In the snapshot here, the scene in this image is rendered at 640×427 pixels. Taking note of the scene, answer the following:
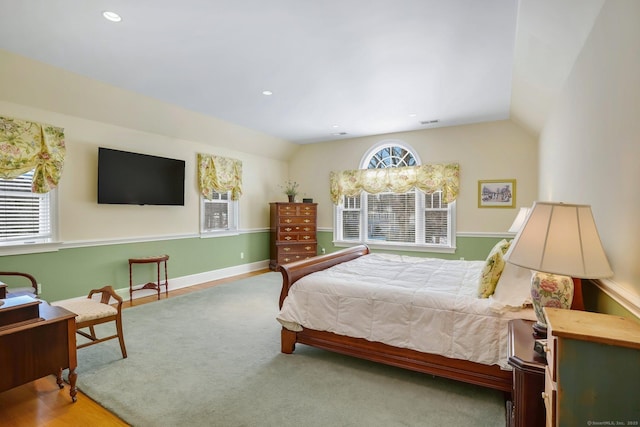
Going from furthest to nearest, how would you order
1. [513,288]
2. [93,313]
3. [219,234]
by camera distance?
1. [219,234]
2. [93,313]
3. [513,288]

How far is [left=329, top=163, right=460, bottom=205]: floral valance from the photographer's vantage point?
5.70 meters

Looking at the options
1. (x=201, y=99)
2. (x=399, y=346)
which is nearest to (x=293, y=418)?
(x=399, y=346)

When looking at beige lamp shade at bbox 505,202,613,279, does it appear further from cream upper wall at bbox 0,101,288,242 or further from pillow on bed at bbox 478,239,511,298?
cream upper wall at bbox 0,101,288,242

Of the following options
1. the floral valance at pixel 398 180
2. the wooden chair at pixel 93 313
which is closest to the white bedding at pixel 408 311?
the wooden chair at pixel 93 313

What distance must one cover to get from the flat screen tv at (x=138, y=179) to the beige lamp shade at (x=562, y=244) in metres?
4.72

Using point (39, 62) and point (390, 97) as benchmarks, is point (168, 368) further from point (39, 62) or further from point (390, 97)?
point (390, 97)

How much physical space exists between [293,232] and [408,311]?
4.48 metres

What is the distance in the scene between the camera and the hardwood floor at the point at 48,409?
196 cm

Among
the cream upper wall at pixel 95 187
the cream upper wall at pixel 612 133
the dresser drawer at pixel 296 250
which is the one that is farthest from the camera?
the dresser drawer at pixel 296 250

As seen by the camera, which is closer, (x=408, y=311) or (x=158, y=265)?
(x=408, y=311)

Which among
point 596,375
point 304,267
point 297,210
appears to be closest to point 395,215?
point 297,210

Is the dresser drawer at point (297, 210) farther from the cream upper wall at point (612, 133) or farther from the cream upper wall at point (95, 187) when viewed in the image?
the cream upper wall at point (612, 133)

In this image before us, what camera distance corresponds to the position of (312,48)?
2.95 meters

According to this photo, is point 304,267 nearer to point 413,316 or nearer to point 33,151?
point 413,316
